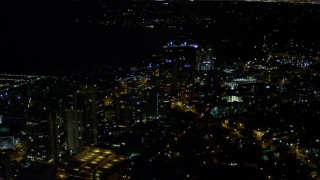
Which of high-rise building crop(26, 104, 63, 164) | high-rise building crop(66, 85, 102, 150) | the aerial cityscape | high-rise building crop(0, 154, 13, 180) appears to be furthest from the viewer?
high-rise building crop(66, 85, 102, 150)

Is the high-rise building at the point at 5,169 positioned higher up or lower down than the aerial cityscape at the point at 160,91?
lower down

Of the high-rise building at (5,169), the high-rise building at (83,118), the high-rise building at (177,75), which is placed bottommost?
the high-rise building at (5,169)

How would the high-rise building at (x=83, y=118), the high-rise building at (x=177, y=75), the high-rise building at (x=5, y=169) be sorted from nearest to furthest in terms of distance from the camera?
1. the high-rise building at (x=5, y=169)
2. the high-rise building at (x=83, y=118)
3. the high-rise building at (x=177, y=75)

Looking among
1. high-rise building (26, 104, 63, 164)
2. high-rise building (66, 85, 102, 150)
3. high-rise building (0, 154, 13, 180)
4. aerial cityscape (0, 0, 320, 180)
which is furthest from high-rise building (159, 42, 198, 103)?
high-rise building (0, 154, 13, 180)

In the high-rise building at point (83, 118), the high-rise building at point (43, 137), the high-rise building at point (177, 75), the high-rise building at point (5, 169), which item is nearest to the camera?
the high-rise building at point (5, 169)

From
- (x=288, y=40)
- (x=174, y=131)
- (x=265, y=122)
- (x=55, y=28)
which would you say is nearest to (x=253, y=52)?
(x=288, y=40)

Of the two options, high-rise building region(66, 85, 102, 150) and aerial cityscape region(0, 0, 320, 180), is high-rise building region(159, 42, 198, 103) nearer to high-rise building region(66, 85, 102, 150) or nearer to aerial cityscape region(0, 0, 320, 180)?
aerial cityscape region(0, 0, 320, 180)

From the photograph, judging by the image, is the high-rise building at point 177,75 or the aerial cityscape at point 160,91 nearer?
the aerial cityscape at point 160,91

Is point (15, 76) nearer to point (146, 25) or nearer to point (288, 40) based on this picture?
point (146, 25)

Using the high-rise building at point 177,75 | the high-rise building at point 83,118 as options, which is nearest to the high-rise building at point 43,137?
the high-rise building at point 83,118

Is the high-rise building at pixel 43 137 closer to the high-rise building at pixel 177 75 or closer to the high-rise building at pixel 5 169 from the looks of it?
the high-rise building at pixel 5 169
